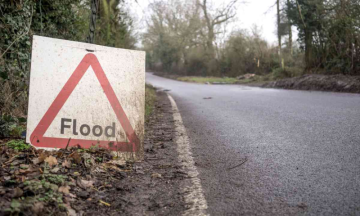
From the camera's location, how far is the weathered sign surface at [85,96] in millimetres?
2736

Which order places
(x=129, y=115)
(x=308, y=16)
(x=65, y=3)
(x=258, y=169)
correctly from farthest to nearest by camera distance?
(x=308, y=16), (x=65, y=3), (x=129, y=115), (x=258, y=169)

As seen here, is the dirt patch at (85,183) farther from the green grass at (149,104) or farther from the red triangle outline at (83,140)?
the green grass at (149,104)

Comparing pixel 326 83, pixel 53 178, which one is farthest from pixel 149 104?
pixel 326 83

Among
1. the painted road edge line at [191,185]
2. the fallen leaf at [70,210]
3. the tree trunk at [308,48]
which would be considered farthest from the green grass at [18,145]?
the tree trunk at [308,48]

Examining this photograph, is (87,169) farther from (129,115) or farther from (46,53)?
(46,53)

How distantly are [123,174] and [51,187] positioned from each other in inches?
28.4

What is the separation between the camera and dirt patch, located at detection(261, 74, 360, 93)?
11336mm

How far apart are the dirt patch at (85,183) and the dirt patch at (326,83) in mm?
10415

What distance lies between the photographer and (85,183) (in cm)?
228

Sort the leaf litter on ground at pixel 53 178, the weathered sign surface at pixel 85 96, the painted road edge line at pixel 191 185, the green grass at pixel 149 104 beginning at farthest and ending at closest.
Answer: the green grass at pixel 149 104 < the weathered sign surface at pixel 85 96 < the painted road edge line at pixel 191 185 < the leaf litter on ground at pixel 53 178

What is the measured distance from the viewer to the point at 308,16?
54.2ft

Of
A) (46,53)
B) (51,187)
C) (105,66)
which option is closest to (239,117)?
(105,66)

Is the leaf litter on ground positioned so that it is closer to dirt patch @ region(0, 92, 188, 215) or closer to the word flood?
dirt patch @ region(0, 92, 188, 215)

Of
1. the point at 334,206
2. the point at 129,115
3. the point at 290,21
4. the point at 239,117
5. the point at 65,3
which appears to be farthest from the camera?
the point at 290,21
